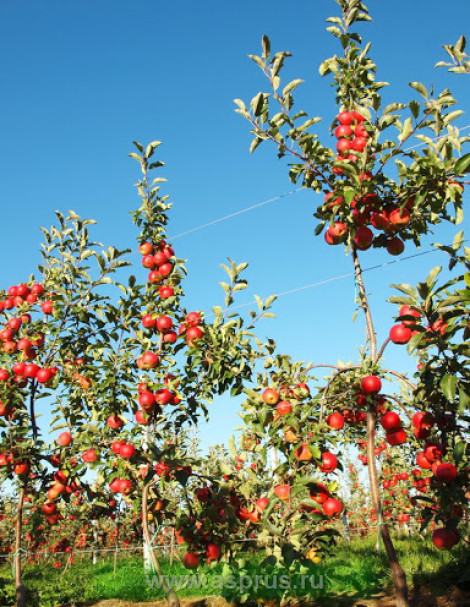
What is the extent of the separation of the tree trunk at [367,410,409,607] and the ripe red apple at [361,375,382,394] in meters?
0.20

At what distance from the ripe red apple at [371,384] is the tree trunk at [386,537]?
201 millimetres

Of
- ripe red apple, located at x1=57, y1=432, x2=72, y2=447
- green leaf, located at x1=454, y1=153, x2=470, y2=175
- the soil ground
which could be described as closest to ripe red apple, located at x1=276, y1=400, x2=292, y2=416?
green leaf, located at x1=454, y1=153, x2=470, y2=175

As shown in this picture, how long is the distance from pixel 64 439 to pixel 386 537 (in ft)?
10.3

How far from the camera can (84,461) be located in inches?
163

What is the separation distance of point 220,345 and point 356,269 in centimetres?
142

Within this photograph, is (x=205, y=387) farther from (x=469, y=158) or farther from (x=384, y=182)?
(x=469, y=158)

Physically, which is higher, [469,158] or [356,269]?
[469,158]

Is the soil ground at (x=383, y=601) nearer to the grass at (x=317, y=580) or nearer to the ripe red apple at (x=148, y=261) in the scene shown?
the grass at (x=317, y=580)

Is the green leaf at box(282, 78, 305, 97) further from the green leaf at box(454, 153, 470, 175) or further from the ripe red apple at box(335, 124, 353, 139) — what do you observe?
the green leaf at box(454, 153, 470, 175)

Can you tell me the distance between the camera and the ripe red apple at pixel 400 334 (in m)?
2.71

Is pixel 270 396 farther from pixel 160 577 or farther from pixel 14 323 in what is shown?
pixel 14 323

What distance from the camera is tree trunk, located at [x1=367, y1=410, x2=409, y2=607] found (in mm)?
2578

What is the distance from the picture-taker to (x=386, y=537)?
8.81 feet

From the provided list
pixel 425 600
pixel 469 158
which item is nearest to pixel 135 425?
pixel 425 600
